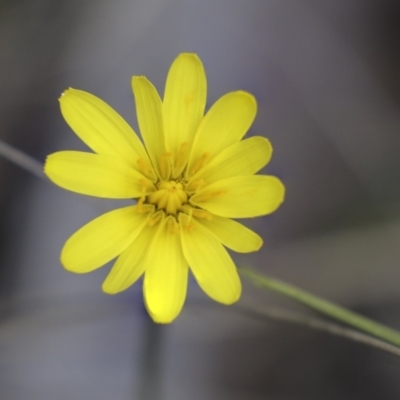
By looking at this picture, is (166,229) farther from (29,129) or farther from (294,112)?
(294,112)

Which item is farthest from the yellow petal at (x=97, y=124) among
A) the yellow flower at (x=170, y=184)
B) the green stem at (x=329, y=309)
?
the green stem at (x=329, y=309)

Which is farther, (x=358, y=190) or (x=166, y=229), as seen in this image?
(x=358, y=190)

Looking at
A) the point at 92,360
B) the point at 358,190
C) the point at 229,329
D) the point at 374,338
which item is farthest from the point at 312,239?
A: the point at 92,360

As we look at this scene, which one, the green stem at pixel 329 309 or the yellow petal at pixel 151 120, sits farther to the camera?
the green stem at pixel 329 309

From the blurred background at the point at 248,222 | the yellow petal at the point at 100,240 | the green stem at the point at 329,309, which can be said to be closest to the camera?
the yellow petal at the point at 100,240

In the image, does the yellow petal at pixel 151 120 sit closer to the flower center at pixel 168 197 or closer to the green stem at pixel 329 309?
the flower center at pixel 168 197

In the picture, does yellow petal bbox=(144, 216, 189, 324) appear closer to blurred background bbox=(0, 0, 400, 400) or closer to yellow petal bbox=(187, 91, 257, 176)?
yellow petal bbox=(187, 91, 257, 176)

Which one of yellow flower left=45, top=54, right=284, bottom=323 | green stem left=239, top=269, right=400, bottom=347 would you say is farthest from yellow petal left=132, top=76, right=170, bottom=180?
green stem left=239, top=269, right=400, bottom=347
